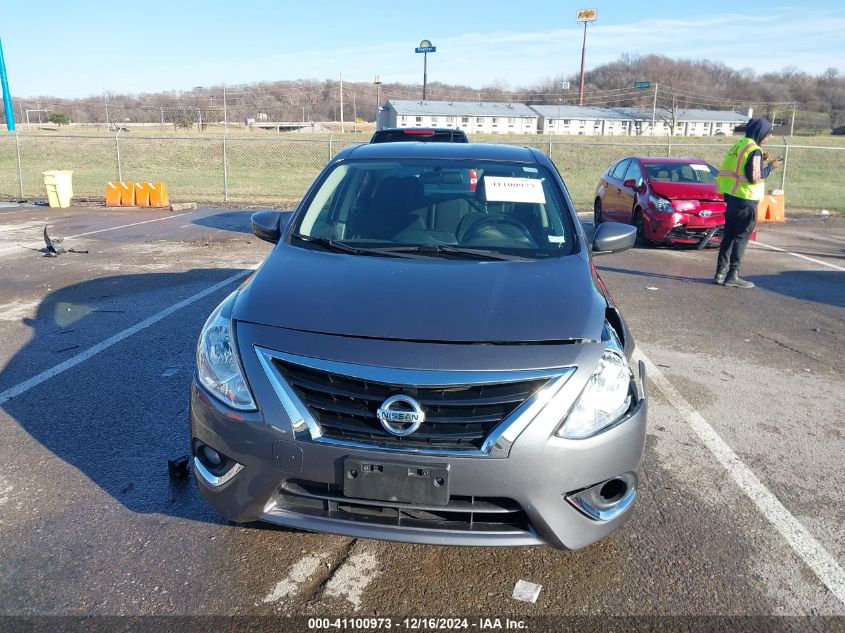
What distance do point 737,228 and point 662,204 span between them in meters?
2.68

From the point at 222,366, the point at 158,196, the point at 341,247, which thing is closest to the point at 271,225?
the point at 341,247

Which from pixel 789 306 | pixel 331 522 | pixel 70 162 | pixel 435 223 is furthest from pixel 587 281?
pixel 70 162

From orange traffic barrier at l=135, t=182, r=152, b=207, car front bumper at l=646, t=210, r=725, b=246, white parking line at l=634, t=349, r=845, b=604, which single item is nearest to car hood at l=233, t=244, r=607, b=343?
white parking line at l=634, t=349, r=845, b=604

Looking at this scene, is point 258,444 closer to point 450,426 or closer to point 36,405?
point 450,426

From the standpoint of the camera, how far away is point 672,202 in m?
11.1

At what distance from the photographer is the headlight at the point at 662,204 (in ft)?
36.1

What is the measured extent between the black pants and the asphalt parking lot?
1.77 m

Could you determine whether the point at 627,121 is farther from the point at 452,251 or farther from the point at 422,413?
the point at 422,413

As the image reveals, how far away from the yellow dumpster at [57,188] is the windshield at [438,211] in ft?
49.6

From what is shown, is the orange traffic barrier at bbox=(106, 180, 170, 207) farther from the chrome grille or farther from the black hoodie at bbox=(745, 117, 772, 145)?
the chrome grille

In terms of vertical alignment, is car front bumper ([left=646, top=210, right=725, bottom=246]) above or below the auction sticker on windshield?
below

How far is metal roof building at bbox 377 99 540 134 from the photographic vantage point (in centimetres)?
7500

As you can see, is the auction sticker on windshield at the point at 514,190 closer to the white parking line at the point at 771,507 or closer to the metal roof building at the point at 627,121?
the white parking line at the point at 771,507

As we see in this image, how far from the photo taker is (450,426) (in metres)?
2.44
